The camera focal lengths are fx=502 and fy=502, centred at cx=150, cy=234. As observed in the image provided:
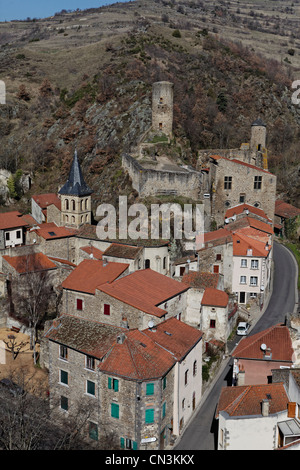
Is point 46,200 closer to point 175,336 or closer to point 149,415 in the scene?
point 175,336

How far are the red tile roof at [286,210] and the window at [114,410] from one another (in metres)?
41.3

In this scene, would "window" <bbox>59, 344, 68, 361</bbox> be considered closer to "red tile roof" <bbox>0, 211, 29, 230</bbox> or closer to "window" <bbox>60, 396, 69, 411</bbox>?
"window" <bbox>60, 396, 69, 411</bbox>

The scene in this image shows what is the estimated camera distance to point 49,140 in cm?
7919

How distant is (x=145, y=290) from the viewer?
3666 centimetres

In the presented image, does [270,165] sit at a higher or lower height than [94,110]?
lower

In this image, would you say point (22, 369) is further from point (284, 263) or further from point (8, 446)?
point (284, 263)

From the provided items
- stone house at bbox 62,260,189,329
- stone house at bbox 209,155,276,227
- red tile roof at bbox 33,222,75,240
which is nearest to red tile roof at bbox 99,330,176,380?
stone house at bbox 62,260,189,329

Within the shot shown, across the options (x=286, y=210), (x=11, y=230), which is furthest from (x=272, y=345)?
(x=286, y=210)

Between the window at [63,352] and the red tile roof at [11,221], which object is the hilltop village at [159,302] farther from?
the red tile roof at [11,221]

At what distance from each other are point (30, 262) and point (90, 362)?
19651 mm

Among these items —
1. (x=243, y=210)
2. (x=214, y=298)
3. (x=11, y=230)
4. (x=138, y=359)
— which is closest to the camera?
(x=138, y=359)

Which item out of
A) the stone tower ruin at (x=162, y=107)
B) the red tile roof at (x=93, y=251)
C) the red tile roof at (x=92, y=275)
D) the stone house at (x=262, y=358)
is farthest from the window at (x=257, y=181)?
the stone house at (x=262, y=358)
